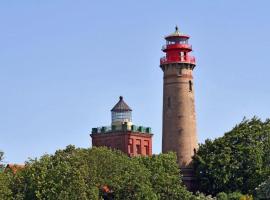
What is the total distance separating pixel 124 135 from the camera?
134 metres

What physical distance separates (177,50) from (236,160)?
15365 mm

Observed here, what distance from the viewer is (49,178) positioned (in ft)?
343

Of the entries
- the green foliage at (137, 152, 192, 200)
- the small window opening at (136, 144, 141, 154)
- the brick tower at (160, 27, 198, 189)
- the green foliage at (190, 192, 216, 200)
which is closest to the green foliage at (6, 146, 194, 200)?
the green foliage at (137, 152, 192, 200)

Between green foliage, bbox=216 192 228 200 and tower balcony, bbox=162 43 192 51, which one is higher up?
tower balcony, bbox=162 43 192 51

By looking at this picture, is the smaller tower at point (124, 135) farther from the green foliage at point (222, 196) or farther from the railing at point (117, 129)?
the green foliage at point (222, 196)

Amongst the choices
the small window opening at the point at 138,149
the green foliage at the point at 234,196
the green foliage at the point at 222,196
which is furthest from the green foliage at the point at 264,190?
the small window opening at the point at 138,149

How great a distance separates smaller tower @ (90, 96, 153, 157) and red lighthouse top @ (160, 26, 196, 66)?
964cm

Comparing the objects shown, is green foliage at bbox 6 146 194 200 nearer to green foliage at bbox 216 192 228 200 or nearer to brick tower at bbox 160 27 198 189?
green foliage at bbox 216 192 228 200

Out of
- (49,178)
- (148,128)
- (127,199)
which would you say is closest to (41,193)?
(49,178)

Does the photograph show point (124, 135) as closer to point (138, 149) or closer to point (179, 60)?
point (138, 149)

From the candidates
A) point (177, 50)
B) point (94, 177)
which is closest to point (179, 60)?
point (177, 50)

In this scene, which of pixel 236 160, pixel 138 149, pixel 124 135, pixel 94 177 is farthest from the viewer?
pixel 138 149

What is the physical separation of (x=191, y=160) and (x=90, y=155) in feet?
71.0

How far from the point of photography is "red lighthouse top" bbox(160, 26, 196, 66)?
5128 inches
